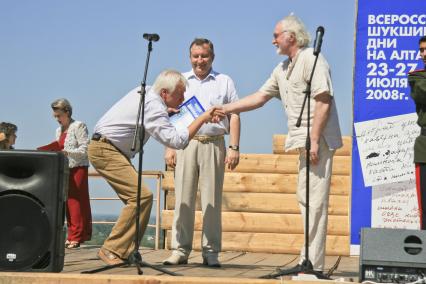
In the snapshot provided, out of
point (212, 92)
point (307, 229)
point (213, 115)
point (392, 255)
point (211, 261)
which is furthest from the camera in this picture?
point (212, 92)

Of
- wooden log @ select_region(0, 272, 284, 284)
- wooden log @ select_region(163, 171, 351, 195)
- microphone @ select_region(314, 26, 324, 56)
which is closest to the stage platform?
wooden log @ select_region(0, 272, 284, 284)

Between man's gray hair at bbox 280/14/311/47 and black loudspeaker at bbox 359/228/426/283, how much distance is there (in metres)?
1.44

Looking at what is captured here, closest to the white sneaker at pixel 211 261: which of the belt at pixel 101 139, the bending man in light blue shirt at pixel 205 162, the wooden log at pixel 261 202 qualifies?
the bending man in light blue shirt at pixel 205 162

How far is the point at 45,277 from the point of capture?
15.3 ft

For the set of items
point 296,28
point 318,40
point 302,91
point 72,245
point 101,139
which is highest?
point 296,28

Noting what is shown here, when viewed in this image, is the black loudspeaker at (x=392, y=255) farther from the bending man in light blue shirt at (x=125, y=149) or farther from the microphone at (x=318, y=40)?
the bending man in light blue shirt at (x=125, y=149)

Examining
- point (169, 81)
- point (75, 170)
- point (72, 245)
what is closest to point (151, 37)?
point (169, 81)

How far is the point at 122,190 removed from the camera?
5918 millimetres

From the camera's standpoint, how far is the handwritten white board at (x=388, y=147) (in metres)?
7.45

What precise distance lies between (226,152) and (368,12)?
1.84 metres

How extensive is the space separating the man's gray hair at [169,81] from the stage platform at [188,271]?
1.14 metres

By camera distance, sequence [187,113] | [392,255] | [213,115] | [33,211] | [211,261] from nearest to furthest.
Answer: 1. [392,255]
2. [33,211]
3. [213,115]
4. [187,113]
5. [211,261]

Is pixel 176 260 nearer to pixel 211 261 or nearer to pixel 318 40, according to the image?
pixel 211 261

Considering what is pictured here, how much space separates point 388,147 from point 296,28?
229cm
